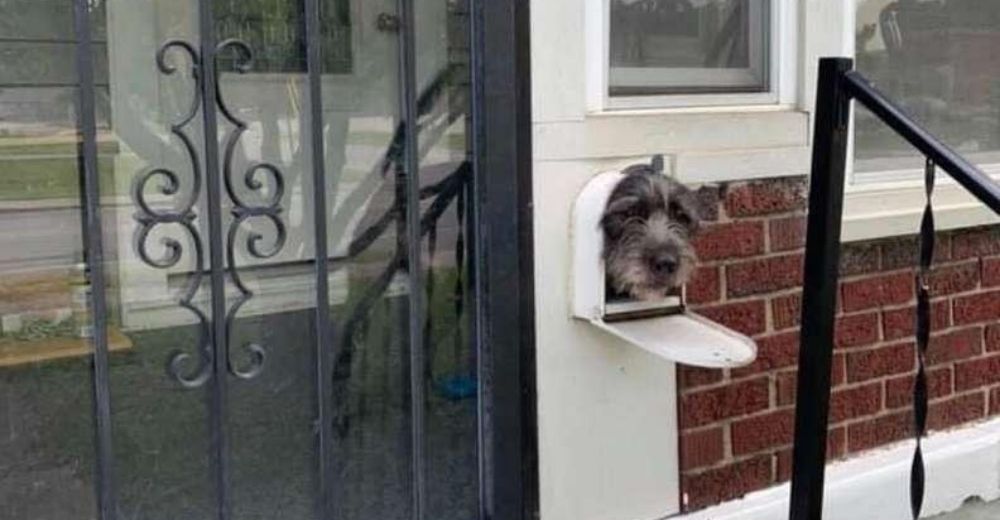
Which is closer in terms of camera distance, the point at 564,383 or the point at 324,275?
the point at 324,275

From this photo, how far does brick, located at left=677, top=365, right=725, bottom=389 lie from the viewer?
10.7 feet

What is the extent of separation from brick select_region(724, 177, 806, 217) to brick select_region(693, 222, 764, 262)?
1.4 inches

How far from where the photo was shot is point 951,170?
2.51 meters

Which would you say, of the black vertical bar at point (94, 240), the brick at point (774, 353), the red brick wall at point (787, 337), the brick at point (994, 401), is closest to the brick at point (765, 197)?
the red brick wall at point (787, 337)

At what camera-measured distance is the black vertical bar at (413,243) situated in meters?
2.83

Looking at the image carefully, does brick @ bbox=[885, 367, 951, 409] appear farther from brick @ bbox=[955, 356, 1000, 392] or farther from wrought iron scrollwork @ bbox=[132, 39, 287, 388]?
wrought iron scrollwork @ bbox=[132, 39, 287, 388]

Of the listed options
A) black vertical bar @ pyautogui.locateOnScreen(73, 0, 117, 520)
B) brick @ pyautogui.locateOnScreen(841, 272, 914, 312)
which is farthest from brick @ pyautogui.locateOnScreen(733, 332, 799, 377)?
black vertical bar @ pyautogui.locateOnScreen(73, 0, 117, 520)

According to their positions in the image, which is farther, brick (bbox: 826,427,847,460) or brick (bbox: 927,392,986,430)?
brick (bbox: 927,392,986,430)

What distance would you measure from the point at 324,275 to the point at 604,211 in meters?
0.66

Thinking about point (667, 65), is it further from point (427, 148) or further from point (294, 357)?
point (294, 357)

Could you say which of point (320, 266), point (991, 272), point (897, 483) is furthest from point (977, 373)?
point (320, 266)

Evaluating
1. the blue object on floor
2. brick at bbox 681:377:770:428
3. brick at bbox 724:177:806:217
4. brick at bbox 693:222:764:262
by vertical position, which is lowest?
brick at bbox 681:377:770:428

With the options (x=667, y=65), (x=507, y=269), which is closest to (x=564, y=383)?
(x=507, y=269)

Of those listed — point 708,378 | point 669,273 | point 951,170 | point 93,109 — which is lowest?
point 708,378
